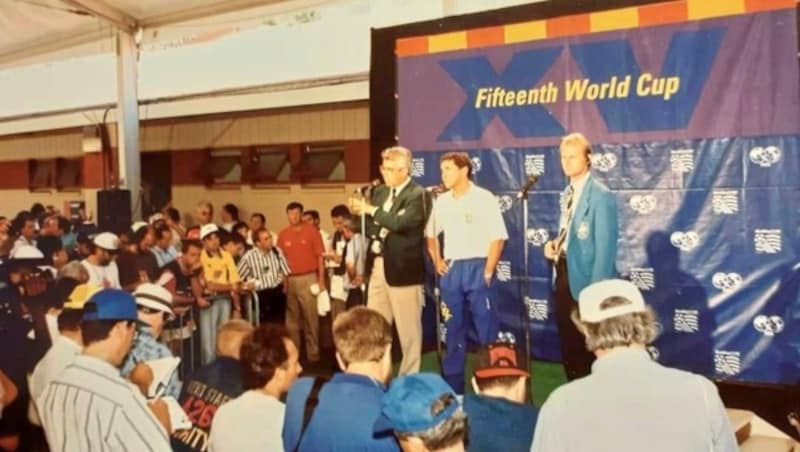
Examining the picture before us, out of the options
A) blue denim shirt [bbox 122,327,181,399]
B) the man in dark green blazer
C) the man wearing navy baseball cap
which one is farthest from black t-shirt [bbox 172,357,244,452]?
the man wearing navy baseball cap

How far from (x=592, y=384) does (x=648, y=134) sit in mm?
1743

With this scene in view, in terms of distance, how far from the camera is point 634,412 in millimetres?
1890

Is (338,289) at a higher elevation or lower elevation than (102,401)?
higher

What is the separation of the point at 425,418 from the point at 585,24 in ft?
7.65

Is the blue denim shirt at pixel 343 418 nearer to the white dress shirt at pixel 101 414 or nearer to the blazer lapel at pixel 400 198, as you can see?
the white dress shirt at pixel 101 414

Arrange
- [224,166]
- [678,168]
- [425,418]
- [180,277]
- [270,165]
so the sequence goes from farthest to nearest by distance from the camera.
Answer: [224,166] < [270,165] < [180,277] < [678,168] < [425,418]

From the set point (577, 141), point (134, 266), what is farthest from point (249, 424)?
point (134, 266)

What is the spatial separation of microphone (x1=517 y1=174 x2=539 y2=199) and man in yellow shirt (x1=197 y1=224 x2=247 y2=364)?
2.01 metres

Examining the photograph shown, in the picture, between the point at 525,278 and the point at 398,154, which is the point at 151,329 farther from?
the point at 525,278

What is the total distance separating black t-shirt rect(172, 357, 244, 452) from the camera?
132 inches

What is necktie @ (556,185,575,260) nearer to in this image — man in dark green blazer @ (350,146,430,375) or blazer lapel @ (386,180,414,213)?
man in dark green blazer @ (350,146,430,375)

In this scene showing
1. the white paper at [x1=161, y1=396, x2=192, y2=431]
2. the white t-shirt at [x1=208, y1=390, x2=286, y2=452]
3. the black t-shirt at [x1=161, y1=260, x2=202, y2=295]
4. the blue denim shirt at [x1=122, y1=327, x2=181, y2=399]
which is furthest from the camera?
the black t-shirt at [x1=161, y1=260, x2=202, y2=295]

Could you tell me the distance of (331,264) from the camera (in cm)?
527

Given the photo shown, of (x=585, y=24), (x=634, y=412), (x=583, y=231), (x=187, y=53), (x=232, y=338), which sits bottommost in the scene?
(x=232, y=338)
